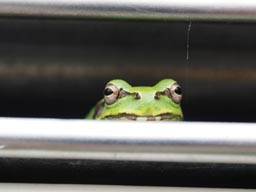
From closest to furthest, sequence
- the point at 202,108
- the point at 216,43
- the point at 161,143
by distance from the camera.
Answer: the point at 161,143
the point at 216,43
the point at 202,108

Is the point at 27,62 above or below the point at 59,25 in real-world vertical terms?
below

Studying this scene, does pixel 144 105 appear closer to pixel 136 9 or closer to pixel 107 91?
pixel 107 91

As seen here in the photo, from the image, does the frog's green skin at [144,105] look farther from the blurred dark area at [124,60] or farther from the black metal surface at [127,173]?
the black metal surface at [127,173]

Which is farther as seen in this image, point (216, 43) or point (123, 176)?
point (216, 43)

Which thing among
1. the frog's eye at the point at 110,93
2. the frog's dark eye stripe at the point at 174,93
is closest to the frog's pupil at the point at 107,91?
the frog's eye at the point at 110,93

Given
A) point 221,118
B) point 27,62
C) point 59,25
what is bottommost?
point 221,118

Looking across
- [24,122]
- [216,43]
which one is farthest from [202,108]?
[24,122]

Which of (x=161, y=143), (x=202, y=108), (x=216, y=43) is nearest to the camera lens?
(x=161, y=143)

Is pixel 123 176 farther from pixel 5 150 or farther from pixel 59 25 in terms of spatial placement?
pixel 59 25
